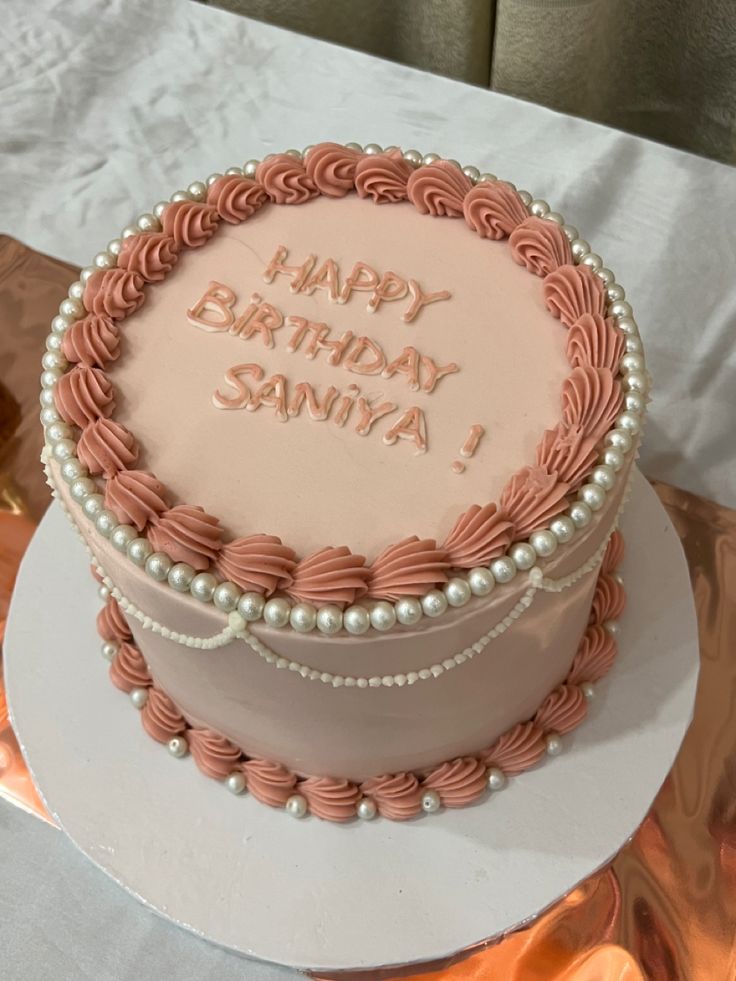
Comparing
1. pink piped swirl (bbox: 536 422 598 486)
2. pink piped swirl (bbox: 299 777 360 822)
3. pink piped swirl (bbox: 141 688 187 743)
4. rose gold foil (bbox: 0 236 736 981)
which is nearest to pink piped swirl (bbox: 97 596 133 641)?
pink piped swirl (bbox: 141 688 187 743)

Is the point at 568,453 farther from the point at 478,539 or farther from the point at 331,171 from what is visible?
the point at 331,171

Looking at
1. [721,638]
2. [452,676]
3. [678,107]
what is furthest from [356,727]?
[678,107]

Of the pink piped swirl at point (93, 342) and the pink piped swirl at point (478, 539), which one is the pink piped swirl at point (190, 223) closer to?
the pink piped swirl at point (93, 342)

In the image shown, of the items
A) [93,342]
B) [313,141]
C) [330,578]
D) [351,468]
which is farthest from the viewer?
[313,141]

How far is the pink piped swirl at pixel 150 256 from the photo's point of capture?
1212 millimetres

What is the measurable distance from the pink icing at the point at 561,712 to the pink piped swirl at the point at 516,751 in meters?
0.03

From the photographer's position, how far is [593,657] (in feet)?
4.22

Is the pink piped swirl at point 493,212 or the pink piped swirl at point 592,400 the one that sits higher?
the pink piped swirl at point 493,212

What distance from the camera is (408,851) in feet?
3.86

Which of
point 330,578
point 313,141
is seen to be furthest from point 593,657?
point 313,141

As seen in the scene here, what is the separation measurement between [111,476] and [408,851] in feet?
1.99

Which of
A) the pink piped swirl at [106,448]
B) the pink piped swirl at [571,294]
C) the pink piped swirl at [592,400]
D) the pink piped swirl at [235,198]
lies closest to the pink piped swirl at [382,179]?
the pink piped swirl at [235,198]

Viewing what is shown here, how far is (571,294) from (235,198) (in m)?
0.49

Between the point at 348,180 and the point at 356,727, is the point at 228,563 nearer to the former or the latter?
the point at 356,727
